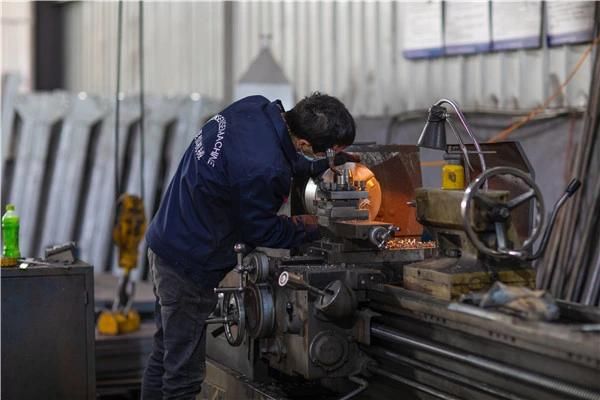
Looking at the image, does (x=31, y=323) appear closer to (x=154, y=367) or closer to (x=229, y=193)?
(x=154, y=367)

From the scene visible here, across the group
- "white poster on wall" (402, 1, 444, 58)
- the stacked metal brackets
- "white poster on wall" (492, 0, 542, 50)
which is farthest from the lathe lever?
the stacked metal brackets

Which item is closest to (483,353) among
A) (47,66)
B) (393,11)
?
(393,11)

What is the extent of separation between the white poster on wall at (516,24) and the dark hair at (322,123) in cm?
156

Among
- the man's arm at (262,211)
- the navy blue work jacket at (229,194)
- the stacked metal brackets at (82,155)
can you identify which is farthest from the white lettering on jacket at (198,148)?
the stacked metal brackets at (82,155)

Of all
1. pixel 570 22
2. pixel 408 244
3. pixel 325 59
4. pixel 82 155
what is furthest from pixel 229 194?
pixel 82 155

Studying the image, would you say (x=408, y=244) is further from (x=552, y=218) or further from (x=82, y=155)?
(x=82, y=155)

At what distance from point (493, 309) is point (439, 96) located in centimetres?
238

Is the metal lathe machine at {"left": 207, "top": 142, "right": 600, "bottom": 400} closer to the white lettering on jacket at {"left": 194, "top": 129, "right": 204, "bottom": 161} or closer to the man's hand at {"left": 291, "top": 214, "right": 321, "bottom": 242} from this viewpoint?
the man's hand at {"left": 291, "top": 214, "right": 321, "bottom": 242}

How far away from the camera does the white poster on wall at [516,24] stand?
11.2 feet

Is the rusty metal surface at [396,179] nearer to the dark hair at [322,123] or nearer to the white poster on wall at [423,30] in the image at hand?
the dark hair at [322,123]

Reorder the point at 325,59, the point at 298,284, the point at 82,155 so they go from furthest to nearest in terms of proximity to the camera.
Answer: the point at 82,155
the point at 325,59
the point at 298,284

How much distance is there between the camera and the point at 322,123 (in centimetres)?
211

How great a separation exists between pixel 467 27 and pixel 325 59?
111 centimetres

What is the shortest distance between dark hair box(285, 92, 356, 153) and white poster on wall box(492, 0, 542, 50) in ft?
5.11
